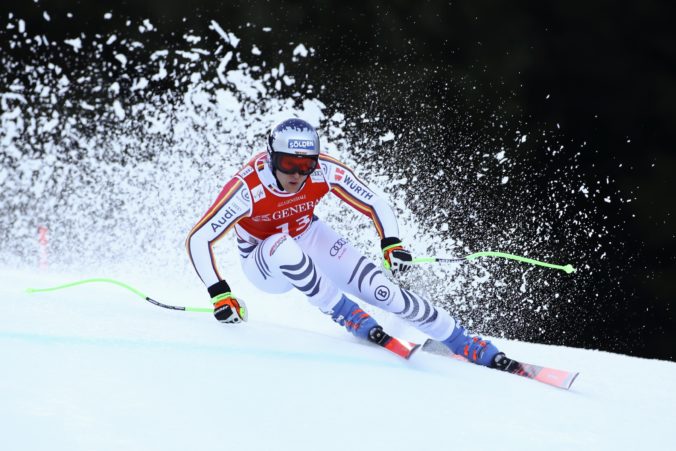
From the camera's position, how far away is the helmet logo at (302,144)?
335 centimetres

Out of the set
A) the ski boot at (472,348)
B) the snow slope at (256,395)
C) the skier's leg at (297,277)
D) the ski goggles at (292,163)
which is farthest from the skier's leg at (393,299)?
the ski goggles at (292,163)

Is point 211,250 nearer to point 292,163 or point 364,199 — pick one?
point 292,163

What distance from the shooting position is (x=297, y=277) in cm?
332

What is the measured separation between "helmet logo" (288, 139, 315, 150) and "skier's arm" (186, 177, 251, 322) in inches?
14.0

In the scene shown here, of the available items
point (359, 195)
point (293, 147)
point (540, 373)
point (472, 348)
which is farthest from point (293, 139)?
point (540, 373)

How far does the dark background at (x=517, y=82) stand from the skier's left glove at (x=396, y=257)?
4.34 m

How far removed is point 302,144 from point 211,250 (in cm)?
64

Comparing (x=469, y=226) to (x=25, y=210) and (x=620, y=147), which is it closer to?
(x=620, y=147)

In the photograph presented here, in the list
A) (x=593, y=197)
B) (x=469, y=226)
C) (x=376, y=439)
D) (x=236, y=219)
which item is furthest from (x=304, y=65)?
(x=376, y=439)

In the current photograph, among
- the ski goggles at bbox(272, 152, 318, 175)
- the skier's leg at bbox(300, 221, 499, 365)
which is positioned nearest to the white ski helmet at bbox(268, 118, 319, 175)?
the ski goggles at bbox(272, 152, 318, 175)

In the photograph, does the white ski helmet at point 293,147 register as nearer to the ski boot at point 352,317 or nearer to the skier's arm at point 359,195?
the skier's arm at point 359,195

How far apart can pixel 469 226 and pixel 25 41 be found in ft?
20.6

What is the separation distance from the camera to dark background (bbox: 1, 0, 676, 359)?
26.8ft

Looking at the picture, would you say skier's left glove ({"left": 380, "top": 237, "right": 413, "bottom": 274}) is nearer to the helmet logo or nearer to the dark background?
the helmet logo
